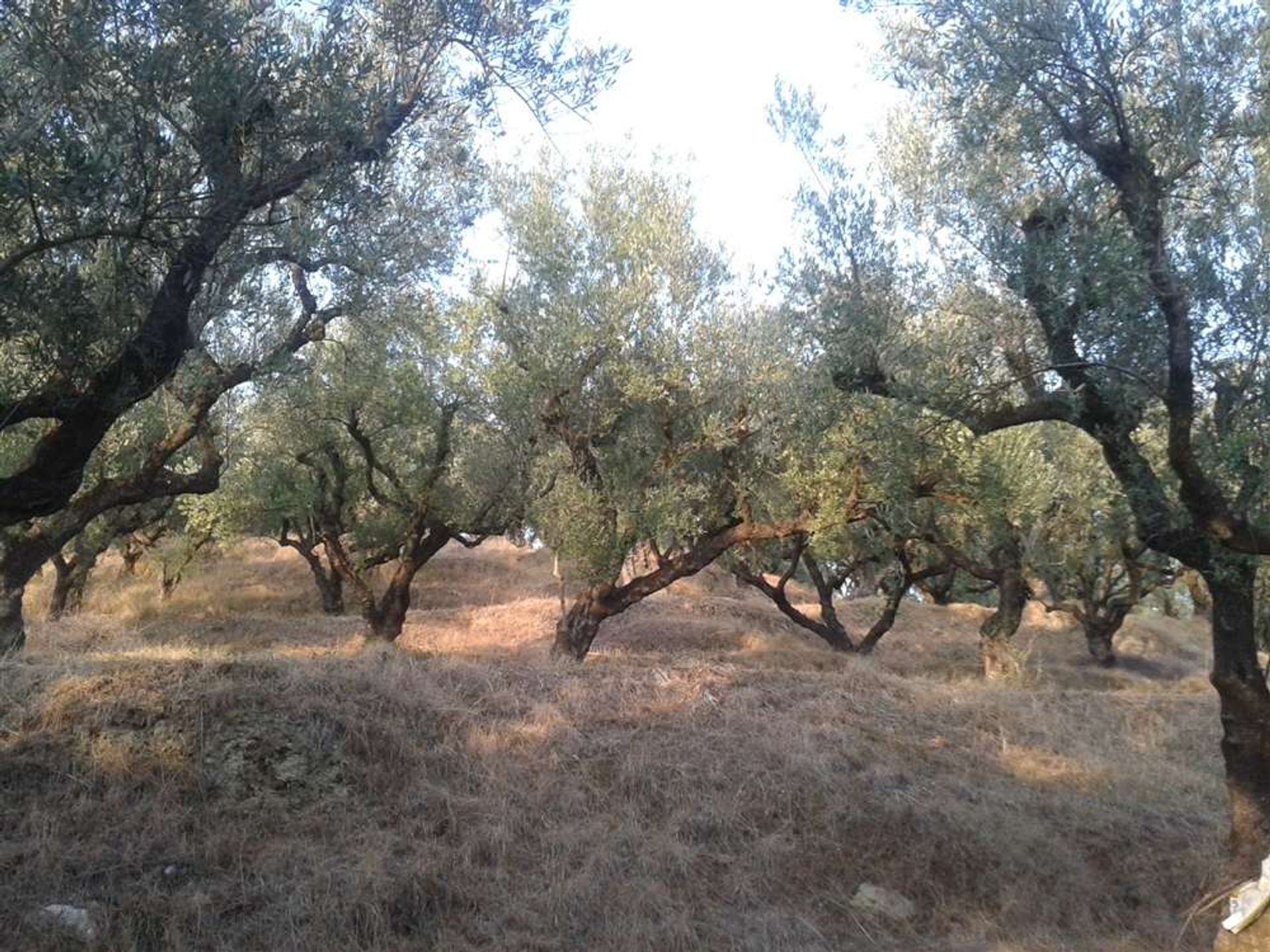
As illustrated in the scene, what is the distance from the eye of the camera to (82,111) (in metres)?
6.66

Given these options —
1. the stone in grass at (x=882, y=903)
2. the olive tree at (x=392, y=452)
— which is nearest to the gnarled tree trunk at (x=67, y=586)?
the olive tree at (x=392, y=452)

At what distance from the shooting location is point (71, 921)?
7332 mm

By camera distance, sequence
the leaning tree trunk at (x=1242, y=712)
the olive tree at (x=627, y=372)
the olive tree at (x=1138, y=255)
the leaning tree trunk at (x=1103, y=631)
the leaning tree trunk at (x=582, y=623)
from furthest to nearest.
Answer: the leaning tree trunk at (x=1103, y=631) < the leaning tree trunk at (x=582, y=623) < the olive tree at (x=627, y=372) < the leaning tree trunk at (x=1242, y=712) < the olive tree at (x=1138, y=255)

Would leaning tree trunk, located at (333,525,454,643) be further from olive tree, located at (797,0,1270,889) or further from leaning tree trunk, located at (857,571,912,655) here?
olive tree, located at (797,0,1270,889)

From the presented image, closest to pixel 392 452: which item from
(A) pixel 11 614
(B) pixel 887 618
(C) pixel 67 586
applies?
(A) pixel 11 614

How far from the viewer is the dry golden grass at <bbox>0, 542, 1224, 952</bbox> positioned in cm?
804

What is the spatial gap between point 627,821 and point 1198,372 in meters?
6.50

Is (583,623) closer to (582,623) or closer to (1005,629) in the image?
(582,623)

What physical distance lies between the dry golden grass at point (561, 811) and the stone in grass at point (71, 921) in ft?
0.37

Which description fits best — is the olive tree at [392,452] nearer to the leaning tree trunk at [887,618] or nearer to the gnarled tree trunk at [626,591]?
the gnarled tree trunk at [626,591]

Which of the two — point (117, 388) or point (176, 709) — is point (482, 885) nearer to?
point (176, 709)

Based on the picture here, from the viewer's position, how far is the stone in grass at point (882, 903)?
28.7 feet

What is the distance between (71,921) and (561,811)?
4.20 metres

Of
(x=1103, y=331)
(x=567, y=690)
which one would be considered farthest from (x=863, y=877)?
(x=1103, y=331)
